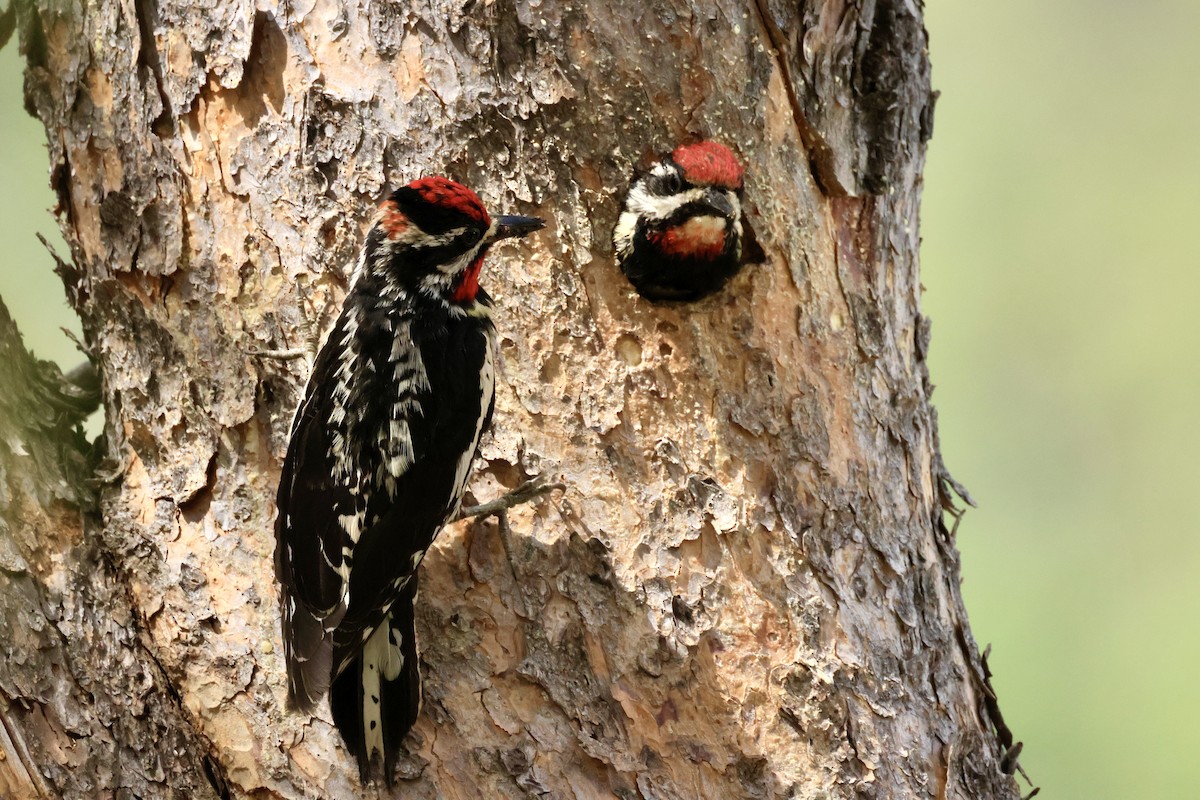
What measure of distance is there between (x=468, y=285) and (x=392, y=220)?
0.27 meters

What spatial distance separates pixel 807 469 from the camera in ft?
8.94

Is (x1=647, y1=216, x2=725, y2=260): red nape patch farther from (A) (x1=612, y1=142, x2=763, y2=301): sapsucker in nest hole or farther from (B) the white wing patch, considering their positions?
(B) the white wing patch

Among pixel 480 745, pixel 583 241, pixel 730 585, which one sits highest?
pixel 583 241

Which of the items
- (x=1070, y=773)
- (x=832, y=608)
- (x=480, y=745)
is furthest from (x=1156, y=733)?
(x=480, y=745)

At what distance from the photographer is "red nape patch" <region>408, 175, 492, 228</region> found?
8.14 ft

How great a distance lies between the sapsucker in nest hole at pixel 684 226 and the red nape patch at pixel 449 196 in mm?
344

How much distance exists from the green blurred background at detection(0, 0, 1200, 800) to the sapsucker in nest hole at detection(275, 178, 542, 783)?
11.6 ft

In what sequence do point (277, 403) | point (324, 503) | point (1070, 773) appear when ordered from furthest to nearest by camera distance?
1. point (1070, 773)
2. point (277, 403)
3. point (324, 503)

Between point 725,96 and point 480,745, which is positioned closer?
point 480,745

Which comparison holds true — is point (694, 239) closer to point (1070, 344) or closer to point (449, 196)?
point (449, 196)

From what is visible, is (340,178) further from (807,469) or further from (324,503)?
(807,469)

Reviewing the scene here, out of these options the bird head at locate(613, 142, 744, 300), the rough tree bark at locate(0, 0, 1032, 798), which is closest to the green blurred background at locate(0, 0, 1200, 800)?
the rough tree bark at locate(0, 0, 1032, 798)

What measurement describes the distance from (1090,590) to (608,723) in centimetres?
471

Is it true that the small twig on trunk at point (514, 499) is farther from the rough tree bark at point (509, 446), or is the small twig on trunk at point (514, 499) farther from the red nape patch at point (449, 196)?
the red nape patch at point (449, 196)
